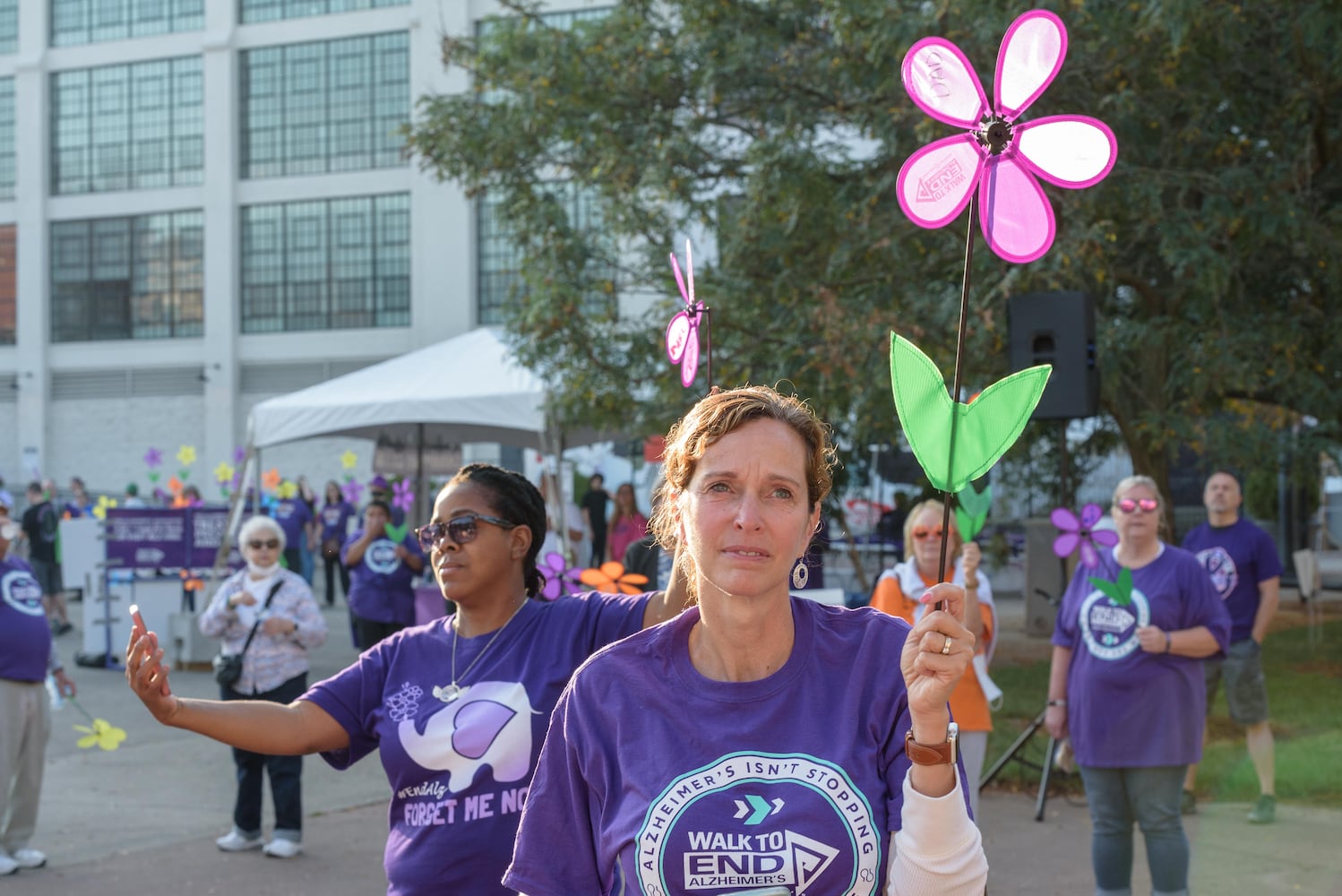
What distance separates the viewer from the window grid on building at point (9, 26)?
36.6 metres

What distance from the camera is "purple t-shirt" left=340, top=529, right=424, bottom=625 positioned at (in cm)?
1057

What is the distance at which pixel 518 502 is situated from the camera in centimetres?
345

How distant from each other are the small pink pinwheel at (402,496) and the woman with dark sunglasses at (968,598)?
30.7ft

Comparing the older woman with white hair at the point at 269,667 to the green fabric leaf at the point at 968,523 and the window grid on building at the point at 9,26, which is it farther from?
the window grid on building at the point at 9,26

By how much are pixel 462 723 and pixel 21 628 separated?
426cm

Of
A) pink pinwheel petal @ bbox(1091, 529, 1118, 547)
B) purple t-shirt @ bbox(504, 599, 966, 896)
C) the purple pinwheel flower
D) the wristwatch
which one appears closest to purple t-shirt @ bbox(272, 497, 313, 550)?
the purple pinwheel flower

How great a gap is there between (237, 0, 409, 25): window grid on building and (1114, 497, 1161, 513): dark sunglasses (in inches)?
1203

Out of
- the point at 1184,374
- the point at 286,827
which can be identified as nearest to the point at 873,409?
the point at 1184,374

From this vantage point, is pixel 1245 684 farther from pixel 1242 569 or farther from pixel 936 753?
pixel 936 753

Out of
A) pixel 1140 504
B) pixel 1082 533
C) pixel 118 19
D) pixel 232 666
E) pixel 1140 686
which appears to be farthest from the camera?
pixel 118 19

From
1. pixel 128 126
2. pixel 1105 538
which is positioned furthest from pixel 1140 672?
pixel 128 126

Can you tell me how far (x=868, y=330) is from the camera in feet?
30.7

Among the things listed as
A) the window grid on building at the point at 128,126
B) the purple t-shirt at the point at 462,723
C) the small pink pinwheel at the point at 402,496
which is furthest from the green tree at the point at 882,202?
the window grid on building at the point at 128,126

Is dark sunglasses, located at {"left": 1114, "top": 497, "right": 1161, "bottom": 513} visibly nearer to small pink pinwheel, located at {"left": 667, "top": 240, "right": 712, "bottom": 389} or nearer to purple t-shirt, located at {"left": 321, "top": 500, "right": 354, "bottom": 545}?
small pink pinwheel, located at {"left": 667, "top": 240, "right": 712, "bottom": 389}
